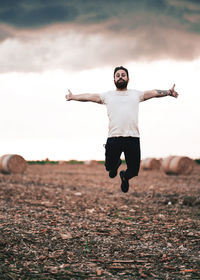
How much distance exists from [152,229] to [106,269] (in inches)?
108

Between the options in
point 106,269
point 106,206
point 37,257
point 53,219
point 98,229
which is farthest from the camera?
point 106,206

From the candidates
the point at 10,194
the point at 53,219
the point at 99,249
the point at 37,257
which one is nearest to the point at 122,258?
the point at 99,249

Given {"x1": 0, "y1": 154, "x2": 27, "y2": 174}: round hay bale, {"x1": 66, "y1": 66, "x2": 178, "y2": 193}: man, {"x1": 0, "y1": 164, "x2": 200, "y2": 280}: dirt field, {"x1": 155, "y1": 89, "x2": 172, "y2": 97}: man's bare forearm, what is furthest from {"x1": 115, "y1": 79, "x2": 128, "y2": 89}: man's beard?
{"x1": 0, "y1": 154, "x2": 27, "y2": 174}: round hay bale

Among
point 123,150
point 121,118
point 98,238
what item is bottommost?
point 98,238

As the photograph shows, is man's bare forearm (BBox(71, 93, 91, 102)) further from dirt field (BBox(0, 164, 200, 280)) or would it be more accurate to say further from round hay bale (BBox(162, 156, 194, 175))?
round hay bale (BBox(162, 156, 194, 175))

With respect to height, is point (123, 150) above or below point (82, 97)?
below

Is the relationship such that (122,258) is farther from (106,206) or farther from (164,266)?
(106,206)

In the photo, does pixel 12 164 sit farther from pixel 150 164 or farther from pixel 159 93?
pixel 159 93

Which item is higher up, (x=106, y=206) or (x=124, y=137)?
(x=124, y=137)

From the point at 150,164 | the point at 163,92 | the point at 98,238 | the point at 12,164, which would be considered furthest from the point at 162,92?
the point at 150,164

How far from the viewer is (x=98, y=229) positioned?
7938mm

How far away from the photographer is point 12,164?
22.5 meters

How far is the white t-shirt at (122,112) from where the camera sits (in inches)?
200

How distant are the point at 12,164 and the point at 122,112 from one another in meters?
18.5
